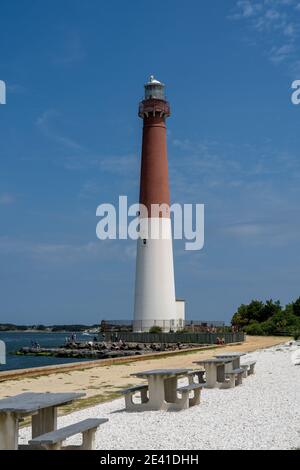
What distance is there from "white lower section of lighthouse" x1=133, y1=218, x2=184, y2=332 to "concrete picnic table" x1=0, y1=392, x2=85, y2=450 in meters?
34.5

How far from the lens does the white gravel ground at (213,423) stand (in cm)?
812

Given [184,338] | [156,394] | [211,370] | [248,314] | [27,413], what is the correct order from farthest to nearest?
[248,314]
[184,338]
[211,370]
[156,394]
[27,413]

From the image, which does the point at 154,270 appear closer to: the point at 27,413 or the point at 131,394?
the point at 131,394

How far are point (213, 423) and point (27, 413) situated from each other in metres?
3.54

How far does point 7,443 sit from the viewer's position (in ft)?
23.0

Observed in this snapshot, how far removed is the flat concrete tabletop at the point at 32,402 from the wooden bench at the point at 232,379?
21.6 ft

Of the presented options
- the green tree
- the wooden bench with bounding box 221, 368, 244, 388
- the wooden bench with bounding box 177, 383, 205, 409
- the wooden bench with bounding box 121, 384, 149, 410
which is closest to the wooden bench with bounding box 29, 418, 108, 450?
the wooden bench with bounding box 121, 384, 149, 410

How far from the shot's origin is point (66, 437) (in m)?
7.08

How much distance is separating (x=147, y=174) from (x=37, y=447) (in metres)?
36.3

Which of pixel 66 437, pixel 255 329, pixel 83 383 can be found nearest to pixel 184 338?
pixel 255 329

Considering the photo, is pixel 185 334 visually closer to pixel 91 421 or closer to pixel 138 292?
pixel 138 292

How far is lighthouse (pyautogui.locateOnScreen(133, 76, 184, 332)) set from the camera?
1678 inches

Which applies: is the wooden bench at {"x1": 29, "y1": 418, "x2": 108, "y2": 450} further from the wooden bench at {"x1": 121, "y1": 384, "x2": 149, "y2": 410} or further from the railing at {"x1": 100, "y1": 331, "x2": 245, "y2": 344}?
the railing at {"x1": 100, "y1": 331, "x2": 245, "y2": 344}
